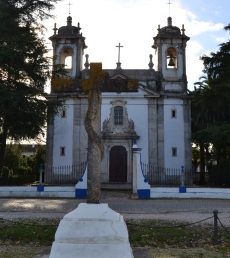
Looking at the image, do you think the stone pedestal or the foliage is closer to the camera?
the stone pedestal

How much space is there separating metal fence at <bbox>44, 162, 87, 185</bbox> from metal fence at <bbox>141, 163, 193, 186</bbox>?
3.85 m

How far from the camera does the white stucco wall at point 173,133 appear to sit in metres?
25.6

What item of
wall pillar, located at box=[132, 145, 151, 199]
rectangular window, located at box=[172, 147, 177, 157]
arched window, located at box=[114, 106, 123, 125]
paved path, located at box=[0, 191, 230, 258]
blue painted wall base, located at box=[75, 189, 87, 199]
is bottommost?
paved path, located at box=[0, 191, 230, 258]

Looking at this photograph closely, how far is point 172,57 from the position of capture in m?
27.6

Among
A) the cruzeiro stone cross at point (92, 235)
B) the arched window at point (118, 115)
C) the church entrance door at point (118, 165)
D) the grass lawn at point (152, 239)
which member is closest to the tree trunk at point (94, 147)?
the cruzeiro stone cross at point (92, 235)

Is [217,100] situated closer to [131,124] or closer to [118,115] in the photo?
[131,124]

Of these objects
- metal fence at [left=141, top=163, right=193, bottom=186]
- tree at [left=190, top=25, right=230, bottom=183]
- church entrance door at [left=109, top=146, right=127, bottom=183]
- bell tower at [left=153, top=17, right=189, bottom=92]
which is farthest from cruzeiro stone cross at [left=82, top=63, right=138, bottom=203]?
bell tower at [left=153, top=17, right=189, bottom=92]

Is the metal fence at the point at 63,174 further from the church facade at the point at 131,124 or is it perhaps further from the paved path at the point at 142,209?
the paved path at the point at 142,209

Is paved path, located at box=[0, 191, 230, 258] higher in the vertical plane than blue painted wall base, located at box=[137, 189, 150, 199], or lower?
lower

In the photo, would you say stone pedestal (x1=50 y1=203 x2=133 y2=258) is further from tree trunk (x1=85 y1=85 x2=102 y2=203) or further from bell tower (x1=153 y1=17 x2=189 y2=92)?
bell tower (x1=153 y1=17 x2=189 y2=92)

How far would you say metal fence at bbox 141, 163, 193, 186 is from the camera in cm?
2498

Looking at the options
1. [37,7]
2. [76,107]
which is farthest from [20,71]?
[76,107]

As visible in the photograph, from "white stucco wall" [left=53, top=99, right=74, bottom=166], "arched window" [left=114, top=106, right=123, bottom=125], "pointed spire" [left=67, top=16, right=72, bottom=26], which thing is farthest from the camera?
"pointed spire" [left=67, top=16, right=72, bottom=26]

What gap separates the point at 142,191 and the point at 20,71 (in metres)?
8.63
